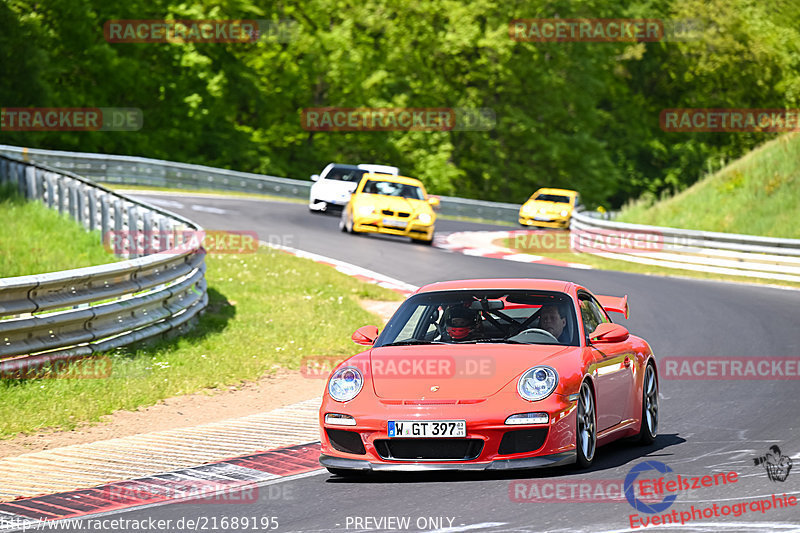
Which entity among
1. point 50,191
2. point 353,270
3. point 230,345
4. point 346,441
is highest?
point 50,191

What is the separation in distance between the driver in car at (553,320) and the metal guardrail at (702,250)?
16734 mm

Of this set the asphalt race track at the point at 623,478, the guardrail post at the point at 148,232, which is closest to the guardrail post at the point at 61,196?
the guardrail post at the point at 148,232

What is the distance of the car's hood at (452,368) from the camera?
304 inches

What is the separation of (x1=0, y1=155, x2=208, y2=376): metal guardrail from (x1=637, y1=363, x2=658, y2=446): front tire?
5393 millimetres

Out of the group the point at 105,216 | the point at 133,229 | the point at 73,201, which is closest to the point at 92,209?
the point at 105,216

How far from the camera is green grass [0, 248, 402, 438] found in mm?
10461

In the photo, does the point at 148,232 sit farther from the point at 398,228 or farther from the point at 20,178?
the point at 398,228

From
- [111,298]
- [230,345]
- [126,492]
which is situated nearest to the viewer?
[126,492]

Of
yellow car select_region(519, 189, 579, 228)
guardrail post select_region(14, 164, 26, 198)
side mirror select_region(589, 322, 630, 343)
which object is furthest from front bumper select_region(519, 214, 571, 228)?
side mirror select_region(589, 322, 630, 343)

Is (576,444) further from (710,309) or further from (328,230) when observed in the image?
(328,230)

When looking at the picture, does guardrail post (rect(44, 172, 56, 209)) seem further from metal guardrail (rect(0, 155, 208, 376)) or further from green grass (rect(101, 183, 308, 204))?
green grass (rect(101, 183, 308, 204))

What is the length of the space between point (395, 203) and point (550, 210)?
45.7ft

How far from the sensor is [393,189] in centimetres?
2856

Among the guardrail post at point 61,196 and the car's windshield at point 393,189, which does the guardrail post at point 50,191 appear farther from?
the car's windshield at point 393,189
